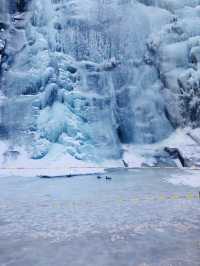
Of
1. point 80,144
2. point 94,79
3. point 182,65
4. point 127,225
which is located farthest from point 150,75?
point 127,225

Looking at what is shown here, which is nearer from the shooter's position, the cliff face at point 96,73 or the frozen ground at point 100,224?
the frozen ground at point 100,224

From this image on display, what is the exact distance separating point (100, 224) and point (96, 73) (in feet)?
34.8

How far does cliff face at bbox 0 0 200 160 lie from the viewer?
14.0 meters

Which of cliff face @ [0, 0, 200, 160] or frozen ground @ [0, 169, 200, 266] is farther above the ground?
cliff face @ [0, 0, 200, 160]

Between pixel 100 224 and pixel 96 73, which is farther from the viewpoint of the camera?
pixel 96 73

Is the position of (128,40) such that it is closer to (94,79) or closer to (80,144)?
(94,79)

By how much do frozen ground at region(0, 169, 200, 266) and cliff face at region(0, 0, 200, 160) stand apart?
4739 mm

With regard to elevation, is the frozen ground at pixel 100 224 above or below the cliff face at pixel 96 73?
below

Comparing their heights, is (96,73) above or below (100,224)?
above

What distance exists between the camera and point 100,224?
546 centimetres

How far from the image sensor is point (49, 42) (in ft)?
51.6

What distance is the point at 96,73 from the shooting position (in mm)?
15453

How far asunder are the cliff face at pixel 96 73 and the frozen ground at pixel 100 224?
4739mm

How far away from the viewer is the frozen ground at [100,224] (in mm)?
4094
